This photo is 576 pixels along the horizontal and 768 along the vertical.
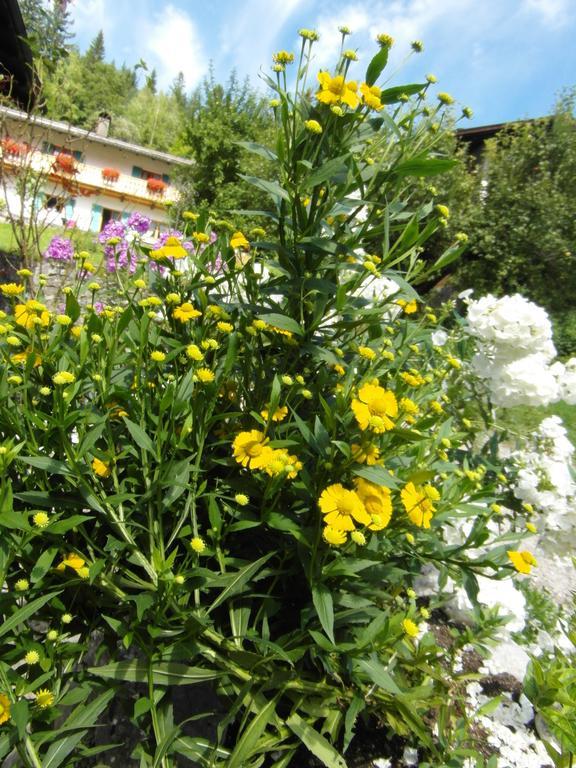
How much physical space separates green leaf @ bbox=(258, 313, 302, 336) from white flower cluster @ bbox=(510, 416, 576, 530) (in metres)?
1.29

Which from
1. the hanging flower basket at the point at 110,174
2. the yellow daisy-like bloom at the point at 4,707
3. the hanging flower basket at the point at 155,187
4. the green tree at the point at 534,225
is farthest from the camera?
the hanging flower basket at the point at 110,174

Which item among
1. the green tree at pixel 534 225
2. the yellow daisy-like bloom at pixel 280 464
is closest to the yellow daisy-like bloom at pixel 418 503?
the yellow daisy-like bloom at pixel 280 464

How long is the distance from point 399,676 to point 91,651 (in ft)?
2.98

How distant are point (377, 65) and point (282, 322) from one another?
628 millimetres

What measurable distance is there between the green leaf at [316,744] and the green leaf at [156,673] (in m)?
0.25

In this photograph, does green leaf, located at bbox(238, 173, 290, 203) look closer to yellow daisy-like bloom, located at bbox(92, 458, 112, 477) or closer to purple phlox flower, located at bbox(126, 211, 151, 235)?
yellow daisy-like bloom, located at bbox(92, 458, 112, 477)

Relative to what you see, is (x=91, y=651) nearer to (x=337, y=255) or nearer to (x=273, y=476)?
(x=273, y=476)

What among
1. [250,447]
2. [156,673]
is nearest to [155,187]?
[250,447]

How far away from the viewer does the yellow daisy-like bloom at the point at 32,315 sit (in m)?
1.06

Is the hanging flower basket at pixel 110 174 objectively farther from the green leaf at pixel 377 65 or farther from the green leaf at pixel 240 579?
the green leaf at pixel 240 579

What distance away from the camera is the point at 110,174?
20797 millimetres

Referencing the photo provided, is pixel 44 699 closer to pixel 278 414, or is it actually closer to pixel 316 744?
pixel 316 744

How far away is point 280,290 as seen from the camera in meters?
1.26

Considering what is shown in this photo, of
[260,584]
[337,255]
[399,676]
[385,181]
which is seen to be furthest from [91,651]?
[385,181]
